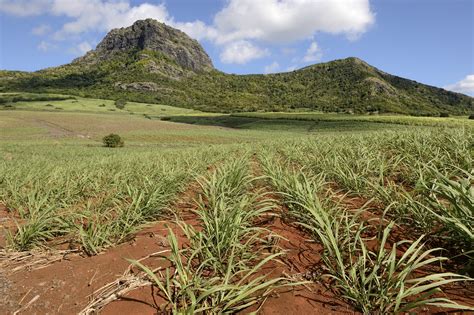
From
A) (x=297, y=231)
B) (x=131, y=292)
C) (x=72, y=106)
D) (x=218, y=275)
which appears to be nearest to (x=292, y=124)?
(x=297, y=231)


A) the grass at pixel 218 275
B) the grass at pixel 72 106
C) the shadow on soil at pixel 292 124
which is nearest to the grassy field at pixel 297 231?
the grass at pixel 218 275

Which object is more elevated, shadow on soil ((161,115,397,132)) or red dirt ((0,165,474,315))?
red dirt ((0,165,474,315))

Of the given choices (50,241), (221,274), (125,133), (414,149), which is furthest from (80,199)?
(125,133)

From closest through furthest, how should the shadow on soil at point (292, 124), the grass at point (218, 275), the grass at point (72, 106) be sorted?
1. the grass at point (218, 275)
2. the shadow on soil at point (292, 124)
3. the grass at point (72, 106)

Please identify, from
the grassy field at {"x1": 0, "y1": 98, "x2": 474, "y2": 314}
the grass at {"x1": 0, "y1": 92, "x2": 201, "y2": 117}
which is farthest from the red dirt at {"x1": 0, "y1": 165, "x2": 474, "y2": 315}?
the grass at {"x1": 0, "y1": 92, "x2": 201, "y2": 117}

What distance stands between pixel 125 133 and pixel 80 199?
4802 cm

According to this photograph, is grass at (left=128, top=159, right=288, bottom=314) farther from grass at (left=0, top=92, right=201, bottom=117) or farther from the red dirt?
grass at (left=0, top=92, right=201, bottom=117)

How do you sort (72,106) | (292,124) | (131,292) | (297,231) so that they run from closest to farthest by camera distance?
1. (131,292)
2. (297,231)
3. (292,124)
4. (72,106)

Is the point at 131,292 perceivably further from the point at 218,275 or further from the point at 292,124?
the point at 292,124

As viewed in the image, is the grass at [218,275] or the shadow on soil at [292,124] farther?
the shadow on soil at [292,124]

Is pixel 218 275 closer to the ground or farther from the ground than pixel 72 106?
farther from the ground

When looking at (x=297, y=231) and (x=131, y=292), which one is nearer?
(x=131, y=292)

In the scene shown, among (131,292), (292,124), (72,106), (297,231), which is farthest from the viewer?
(72,106)

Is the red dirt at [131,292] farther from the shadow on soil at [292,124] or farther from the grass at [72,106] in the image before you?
the grass at [72,106]
